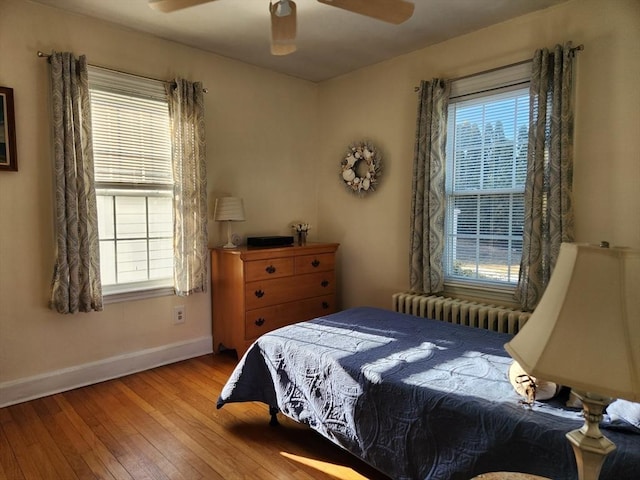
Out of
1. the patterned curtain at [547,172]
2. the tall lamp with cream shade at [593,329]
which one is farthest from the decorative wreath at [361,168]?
the tall lamp with cream shade at [593,329]

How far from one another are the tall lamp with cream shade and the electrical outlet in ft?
10.0

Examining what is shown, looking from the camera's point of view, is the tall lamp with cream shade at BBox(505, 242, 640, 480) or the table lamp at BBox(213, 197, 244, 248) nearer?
the tall lamp with cream shade at BBox(505, 242, 640, 480)

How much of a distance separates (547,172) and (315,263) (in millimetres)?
2048

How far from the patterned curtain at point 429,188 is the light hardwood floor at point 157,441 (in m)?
1.63

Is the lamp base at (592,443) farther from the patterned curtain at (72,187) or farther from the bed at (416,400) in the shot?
the patterned curtain at (72,187)

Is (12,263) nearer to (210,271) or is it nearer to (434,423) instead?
(210,271)

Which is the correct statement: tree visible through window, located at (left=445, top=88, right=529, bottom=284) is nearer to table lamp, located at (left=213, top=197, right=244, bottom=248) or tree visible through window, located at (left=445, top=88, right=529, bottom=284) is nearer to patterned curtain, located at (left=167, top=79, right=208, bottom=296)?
table lamp, located at (left=213, top=197, right=244, bottom=248)

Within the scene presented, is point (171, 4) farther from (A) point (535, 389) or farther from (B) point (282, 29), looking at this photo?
(A) point (535, 389)

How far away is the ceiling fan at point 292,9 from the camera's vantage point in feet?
6.34

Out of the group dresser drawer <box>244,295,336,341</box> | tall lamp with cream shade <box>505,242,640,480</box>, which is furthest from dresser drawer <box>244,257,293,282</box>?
tall lamp with cream shade <box>505,242,640,480</box>

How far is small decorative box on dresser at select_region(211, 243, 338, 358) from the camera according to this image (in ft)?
10.9

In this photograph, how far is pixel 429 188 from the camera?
3277 mm

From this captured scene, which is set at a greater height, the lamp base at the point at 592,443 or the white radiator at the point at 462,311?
the lamp base at the point at 592,443

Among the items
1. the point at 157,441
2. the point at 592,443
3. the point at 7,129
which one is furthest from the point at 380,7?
the point at 157,441
